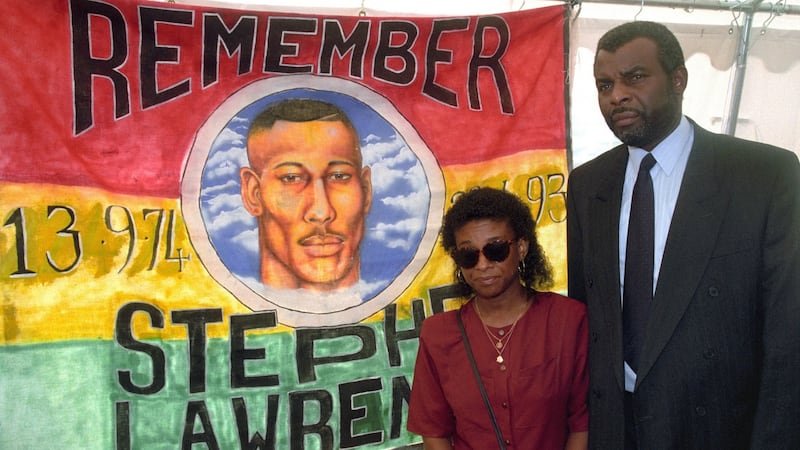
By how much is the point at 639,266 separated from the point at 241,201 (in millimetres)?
1507

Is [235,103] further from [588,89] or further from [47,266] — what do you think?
Result: [588,89]

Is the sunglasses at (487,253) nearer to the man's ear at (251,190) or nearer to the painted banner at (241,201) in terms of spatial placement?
the painted banner at (241,201)

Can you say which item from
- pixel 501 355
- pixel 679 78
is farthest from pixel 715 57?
pixel 501 355

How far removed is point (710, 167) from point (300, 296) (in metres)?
1.55

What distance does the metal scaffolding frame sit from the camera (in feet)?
9.53

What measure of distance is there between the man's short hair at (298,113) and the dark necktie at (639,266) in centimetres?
134

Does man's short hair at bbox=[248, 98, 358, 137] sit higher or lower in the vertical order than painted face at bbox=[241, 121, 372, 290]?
higher

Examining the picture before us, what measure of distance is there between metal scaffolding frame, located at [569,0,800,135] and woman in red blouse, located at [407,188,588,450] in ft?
4.79

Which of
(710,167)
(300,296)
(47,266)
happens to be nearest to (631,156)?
(710,167)

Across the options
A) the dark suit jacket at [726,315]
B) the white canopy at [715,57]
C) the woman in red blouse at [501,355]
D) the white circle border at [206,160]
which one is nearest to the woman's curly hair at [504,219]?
the woman in red blouse at [501,355]

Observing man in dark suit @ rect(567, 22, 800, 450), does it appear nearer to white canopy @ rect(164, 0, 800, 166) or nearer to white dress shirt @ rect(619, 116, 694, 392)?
white dress shirt @ rect(619, 116, 694, 392)

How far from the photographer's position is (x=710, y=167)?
1570 mm

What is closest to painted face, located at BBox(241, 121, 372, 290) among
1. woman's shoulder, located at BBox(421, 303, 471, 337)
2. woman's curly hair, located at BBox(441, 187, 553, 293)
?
woman's curly hair, located at BBox(441, 187, 553, 293)

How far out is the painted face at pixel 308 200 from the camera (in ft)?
8.55
